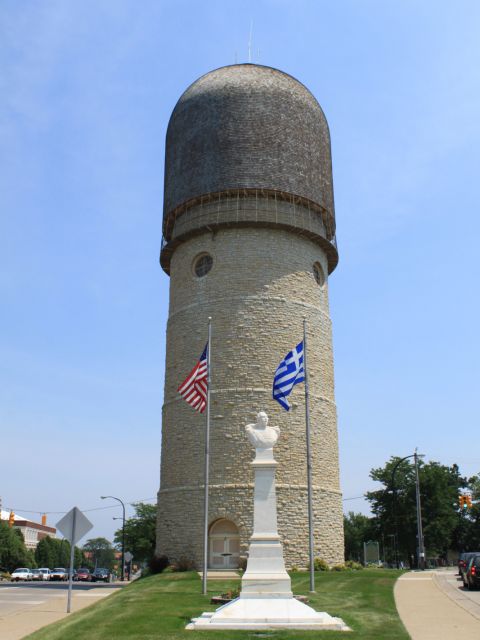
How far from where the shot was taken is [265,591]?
12898 mm

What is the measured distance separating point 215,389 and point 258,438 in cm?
1327

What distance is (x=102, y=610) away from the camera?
15750 millimetres

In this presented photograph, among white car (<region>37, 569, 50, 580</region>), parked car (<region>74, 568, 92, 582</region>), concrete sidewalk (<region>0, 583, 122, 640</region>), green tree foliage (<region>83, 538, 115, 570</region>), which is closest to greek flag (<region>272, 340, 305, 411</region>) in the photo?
concrete sidewalk (<region>0, 583, 122, 640</region>)

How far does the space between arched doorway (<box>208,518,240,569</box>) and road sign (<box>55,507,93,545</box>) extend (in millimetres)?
11163

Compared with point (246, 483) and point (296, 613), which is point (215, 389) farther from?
point (296, 613)

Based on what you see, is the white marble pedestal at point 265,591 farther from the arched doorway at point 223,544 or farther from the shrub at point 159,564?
the shrub at point 159,564

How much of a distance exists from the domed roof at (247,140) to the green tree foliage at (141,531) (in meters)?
41.5

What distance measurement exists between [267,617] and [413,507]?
4344cm

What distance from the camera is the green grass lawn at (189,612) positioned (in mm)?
11320

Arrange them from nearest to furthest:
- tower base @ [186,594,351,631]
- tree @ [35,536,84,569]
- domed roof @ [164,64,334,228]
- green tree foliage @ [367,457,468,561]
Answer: tower base @ [186,594,351,631] < domed roof @ [164,64,334,228] < green tree foliage @ [367,457,468,561] < tree @ [35,536,84,569]

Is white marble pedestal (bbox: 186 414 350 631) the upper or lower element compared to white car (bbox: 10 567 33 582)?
upper

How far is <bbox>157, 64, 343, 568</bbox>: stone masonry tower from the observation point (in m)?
26.7

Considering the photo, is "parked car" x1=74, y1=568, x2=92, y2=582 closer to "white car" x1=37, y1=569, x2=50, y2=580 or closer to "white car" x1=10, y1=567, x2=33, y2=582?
"white car" x1=37, y1=569, x2=50, y2=580

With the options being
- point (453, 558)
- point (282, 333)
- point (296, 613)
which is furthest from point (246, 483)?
point (453, 558)
